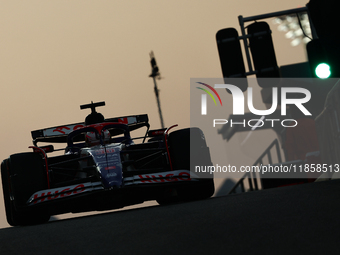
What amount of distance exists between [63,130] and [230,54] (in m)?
3.35

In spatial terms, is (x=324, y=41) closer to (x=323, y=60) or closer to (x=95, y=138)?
(x=323, y=60)

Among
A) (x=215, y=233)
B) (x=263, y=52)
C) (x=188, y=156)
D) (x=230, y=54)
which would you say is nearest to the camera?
(x=215, y=233)

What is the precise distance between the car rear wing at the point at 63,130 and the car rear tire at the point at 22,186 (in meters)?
1.82

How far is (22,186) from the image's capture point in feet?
20.7

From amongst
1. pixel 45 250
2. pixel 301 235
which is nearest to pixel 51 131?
pixel 45 250

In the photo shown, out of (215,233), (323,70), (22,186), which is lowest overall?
(215,233)

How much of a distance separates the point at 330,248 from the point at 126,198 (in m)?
4.12

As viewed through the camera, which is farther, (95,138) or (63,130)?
(63,130)

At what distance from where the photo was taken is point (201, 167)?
22.8ft

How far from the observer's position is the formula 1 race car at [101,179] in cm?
623

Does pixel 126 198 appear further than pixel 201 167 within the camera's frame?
No

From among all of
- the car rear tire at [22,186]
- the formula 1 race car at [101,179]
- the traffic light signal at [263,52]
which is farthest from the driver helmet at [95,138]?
the traffic light signal at [263,52]

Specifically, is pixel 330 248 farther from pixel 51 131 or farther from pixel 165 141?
pixel 51 131

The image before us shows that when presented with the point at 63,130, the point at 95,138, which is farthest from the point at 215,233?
the point at 63,130
